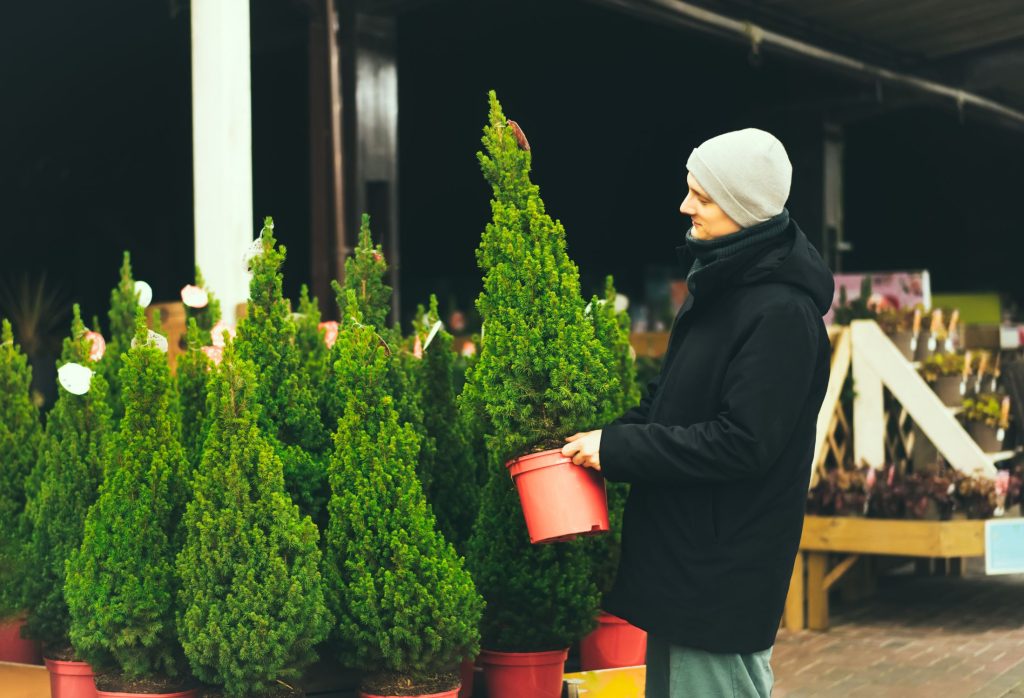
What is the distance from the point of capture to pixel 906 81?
10.1 meters

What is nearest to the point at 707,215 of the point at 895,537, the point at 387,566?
the point at 387,566

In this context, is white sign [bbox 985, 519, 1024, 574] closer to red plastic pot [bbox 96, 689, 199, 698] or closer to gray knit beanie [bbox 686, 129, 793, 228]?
gray knit beanie [bbox 686, 129, 793, 228]

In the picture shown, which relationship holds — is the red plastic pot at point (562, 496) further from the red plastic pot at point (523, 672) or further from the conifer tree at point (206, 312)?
the conifer tree at point (206, 312)

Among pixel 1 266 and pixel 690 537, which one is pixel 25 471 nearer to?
pixel 690 537

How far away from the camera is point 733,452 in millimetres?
2213

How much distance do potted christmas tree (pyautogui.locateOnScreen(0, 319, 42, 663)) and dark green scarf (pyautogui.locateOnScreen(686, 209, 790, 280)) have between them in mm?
2112

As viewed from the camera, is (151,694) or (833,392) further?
(833,392)

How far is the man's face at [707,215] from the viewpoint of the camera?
231 cm

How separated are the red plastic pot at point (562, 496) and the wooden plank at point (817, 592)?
133 inches

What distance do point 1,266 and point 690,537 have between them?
1211 centimetres

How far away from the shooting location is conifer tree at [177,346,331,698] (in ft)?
8.79

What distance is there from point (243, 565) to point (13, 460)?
1.29m

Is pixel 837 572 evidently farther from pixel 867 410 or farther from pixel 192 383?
pixel 192 383

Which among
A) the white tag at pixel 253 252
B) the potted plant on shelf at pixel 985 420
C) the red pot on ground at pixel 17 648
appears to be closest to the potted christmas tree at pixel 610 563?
Result: the white tag at pixel 253 252
